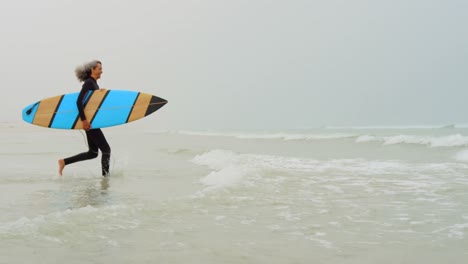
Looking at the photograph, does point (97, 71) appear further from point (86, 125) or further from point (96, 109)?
point (86, 125)

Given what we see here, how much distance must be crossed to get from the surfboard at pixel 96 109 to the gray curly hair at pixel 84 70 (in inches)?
12.7

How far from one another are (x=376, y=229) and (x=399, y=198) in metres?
1.39

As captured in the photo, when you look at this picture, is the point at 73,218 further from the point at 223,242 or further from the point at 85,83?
the point at 85,83

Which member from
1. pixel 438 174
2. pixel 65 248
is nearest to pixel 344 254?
pixel 65 248

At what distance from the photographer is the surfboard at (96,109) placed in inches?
252

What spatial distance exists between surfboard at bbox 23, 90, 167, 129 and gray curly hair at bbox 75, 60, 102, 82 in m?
0.32

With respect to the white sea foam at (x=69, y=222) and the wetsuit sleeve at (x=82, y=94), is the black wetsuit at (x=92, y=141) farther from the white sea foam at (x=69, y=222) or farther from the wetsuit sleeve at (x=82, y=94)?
the white sea foam at (x=69, y=222)

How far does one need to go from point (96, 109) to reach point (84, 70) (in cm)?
68

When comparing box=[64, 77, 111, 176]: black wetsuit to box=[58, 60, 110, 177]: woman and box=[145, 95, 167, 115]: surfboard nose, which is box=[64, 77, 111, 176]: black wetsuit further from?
box=[145, 95, 167, 115]: surfboard nose

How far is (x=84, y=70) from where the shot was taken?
6004 millimetres

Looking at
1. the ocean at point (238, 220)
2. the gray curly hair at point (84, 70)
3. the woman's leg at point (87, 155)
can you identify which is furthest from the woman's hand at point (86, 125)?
the ocean at point (238, 220)

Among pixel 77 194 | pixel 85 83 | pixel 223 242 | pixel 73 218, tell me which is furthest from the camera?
pixel 85 83

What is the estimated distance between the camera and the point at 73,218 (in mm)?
3111

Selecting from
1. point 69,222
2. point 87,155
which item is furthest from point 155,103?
point 69,222
